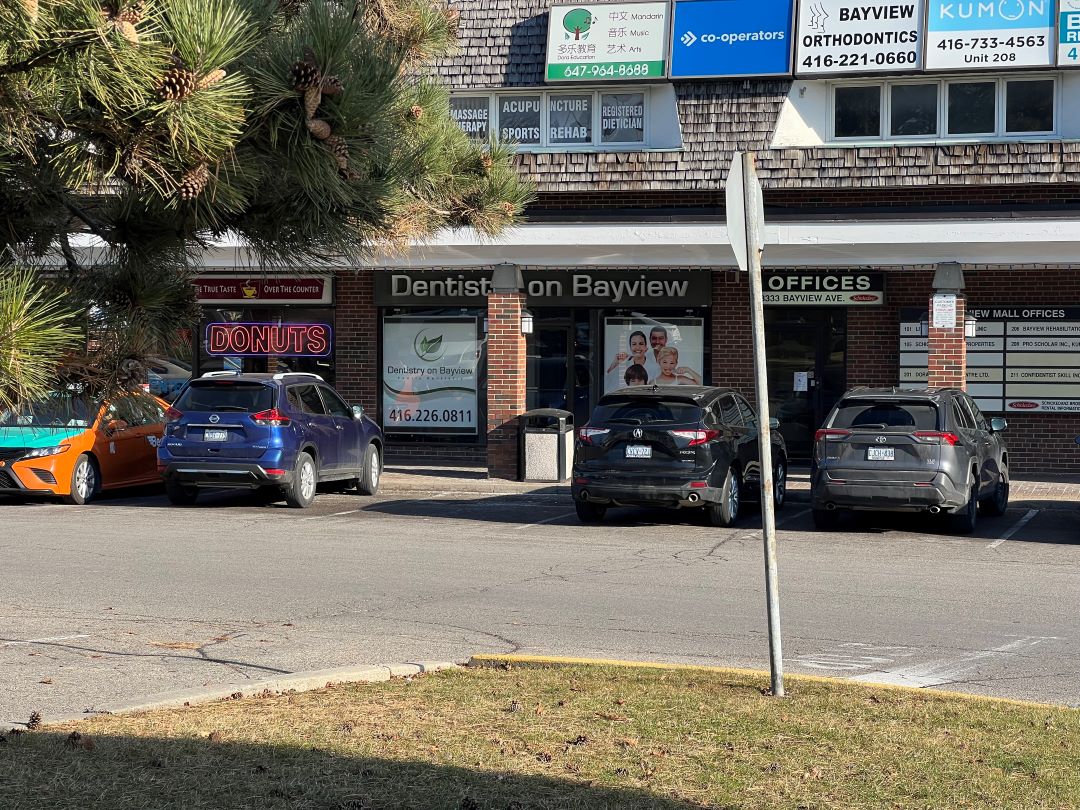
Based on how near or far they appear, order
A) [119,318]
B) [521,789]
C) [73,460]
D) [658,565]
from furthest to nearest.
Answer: [73,460] → [658,565] → [521,789] → [119,318]

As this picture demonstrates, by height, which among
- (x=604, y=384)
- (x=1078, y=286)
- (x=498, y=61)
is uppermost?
(x=498, y=61)

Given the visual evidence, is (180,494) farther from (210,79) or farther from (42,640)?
(210,79)

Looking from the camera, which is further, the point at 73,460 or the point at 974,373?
the point at 974,373

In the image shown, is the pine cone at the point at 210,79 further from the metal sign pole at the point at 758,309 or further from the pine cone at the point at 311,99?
the metal sign pole at the point at 758,309

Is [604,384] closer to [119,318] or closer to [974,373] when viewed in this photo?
[974,373]

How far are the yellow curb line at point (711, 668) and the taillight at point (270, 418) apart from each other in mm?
9175

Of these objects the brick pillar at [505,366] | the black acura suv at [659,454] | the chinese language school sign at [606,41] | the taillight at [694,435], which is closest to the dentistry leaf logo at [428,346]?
the brick pillar at [505,366]

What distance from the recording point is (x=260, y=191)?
5.03 m

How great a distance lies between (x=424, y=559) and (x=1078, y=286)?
1334 cm

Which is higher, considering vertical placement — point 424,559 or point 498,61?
point 498,61

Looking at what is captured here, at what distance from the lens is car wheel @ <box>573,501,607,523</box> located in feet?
52.6

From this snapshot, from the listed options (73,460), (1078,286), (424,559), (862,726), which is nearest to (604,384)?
(1078,286)

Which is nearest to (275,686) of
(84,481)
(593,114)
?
(84,481)

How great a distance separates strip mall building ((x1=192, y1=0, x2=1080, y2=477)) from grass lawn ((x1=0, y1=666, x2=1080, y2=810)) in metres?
13.1
